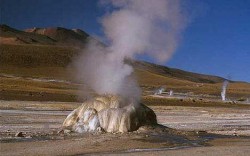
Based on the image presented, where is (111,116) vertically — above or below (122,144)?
above

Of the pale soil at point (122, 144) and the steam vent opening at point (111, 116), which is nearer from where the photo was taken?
the pale soil at point (122, 144)

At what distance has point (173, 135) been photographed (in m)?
20.2

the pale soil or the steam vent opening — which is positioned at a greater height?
the steam vent opening

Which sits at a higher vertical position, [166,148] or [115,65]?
[115,65]

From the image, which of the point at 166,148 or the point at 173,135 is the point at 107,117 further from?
the point at 166,148

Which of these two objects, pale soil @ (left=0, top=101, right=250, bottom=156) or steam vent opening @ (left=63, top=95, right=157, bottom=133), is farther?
steam vent opening @ (left=63, top=95, right=157, bottom=133)

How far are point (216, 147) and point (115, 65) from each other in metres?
7.76

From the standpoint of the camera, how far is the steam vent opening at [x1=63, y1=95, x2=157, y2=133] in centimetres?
2070

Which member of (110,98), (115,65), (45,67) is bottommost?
(110,98)

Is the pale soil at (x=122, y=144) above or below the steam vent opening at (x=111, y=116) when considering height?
below

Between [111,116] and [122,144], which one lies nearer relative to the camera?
[122,144]

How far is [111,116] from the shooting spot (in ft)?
68.4

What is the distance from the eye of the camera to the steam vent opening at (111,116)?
20.7 meters

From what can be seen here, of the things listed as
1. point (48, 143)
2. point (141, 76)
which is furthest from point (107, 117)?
point (141, 76)
